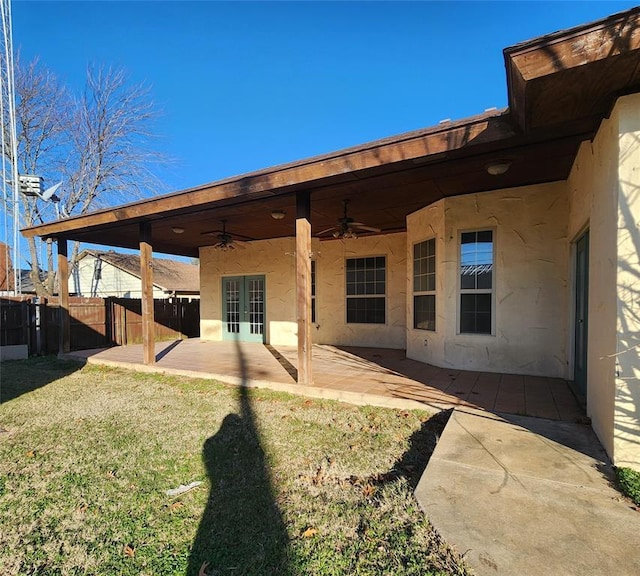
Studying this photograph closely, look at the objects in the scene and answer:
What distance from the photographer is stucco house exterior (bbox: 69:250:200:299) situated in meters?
20.5

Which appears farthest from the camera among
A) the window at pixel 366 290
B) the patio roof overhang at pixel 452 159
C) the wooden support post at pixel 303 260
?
the window at pixel 366 290

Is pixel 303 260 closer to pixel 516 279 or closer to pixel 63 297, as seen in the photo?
pixel 516 279

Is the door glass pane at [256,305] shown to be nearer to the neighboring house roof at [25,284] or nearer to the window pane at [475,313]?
the window pane at [475,313]

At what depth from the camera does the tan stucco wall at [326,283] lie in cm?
870

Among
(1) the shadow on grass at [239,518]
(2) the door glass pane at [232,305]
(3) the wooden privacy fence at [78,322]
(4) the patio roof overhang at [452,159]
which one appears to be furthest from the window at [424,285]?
(3) the wooden privacy fence at [78,322]

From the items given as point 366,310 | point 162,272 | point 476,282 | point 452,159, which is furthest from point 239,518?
point 162,272

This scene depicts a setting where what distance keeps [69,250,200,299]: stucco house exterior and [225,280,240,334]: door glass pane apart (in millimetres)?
9918

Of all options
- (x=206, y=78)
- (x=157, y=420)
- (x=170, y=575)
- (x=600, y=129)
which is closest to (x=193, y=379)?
(x=157, y=420)

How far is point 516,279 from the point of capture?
5547 millimetres

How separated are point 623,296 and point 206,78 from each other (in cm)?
1382

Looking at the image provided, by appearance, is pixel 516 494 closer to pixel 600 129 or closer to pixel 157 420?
pixel 600 129

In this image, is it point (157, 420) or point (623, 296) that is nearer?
point (623, 296)

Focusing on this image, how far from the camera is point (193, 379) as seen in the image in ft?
19.9

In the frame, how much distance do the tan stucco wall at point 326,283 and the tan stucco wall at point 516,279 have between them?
255 cm
